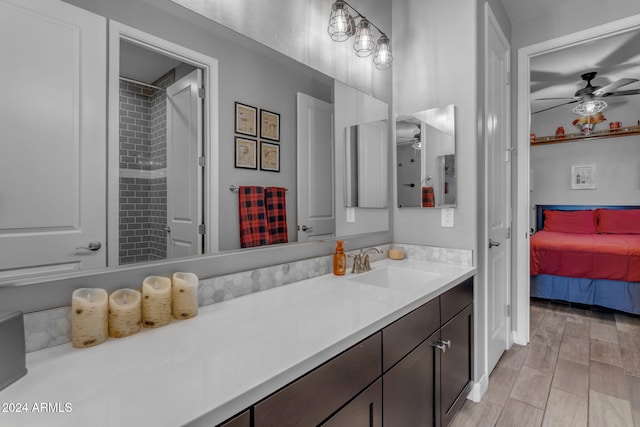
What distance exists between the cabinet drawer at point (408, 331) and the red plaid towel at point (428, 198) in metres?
0.77

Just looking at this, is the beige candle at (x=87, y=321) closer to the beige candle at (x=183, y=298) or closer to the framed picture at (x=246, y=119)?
the beige candle at (x=183, y=298)

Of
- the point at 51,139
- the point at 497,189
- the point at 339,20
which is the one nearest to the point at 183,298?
the point at 51,139

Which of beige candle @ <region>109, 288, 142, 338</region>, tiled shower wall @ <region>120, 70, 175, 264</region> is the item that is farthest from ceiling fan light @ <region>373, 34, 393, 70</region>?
beige candle @ <region>109, 288, 142, 338</region>

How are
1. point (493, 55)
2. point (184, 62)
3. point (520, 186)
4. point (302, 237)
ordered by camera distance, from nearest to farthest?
point (184, 62)
point (302, 237)
point (493, 55)
point (520, 186)

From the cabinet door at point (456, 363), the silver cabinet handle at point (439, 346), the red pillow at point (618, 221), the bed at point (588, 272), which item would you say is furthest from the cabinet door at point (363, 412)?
the red pillow at point (618, 221)

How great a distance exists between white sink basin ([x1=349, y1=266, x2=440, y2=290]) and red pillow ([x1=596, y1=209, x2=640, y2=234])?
193 inches

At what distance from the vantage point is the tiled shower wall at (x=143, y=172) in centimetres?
97

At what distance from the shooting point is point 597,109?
12.5ft

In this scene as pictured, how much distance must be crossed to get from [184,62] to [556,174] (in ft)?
21.1

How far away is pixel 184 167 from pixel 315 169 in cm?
69

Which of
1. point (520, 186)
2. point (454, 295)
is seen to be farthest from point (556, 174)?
point (454, 295)

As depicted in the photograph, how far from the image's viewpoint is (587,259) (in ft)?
11.3

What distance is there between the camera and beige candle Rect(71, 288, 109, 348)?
0.80 metres

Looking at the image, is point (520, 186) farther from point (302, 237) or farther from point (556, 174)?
point (556, 174)
